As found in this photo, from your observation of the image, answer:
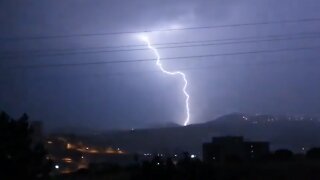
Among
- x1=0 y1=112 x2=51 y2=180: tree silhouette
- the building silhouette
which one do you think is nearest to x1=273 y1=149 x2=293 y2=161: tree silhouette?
the building silhouette

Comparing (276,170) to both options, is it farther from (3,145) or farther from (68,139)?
(68,139)

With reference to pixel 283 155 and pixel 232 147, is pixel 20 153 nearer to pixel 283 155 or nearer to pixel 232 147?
pixel 283 155

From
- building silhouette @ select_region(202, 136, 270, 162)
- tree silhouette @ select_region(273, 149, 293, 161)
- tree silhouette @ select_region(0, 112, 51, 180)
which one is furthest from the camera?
building silhouette @ select_region(202, 136, 270, 162)

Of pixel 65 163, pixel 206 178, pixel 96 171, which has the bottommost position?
pixel 206 178

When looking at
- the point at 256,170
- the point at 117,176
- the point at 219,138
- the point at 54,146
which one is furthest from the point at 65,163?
the point at 256,170

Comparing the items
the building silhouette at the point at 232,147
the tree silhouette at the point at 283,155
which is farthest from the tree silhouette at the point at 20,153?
the building silhouette at the point at 232,147

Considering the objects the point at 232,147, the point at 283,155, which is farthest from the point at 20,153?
the point at 232,147

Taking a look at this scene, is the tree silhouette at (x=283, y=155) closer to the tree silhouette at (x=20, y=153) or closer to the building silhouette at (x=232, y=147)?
the building silhouette at (x=232, y=147)

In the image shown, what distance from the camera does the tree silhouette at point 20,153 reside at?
136 feet

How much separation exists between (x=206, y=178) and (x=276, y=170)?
5.40m

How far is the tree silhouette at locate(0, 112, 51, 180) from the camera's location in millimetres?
41500

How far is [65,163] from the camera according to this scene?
7731 centimetres

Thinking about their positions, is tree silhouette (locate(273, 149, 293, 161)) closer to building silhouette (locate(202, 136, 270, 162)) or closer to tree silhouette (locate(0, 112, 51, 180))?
building silhouette (locate(202, 136, 270, 162))

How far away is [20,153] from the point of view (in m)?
42.2
